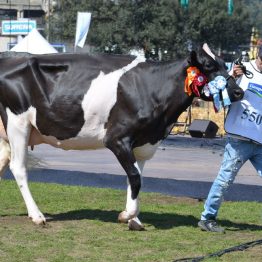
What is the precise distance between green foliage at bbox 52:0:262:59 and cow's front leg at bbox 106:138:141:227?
163ft

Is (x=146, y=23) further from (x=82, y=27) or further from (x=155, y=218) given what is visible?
(x=155, y=218)

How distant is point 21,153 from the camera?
9.07 metres

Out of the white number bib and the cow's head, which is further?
the cow's head

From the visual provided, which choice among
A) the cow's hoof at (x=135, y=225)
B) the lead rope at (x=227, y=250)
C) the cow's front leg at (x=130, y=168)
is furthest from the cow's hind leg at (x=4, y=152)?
the lead rope at (x=227, y=250)

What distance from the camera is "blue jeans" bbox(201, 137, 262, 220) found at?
8.42 m

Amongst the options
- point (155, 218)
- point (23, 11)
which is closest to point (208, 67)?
point (155, 218)

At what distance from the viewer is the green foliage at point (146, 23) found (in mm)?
61438

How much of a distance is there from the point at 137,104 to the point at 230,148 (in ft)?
3.64

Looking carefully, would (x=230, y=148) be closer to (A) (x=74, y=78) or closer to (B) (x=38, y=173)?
(A) (x=74, y=78)

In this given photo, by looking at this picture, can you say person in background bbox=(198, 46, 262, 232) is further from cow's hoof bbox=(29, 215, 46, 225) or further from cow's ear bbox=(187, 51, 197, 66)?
cow's hoof bbox=(29, 215, 46, 225)

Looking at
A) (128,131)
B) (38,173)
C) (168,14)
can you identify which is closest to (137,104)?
(128,131)

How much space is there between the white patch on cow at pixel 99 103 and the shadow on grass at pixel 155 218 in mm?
1159

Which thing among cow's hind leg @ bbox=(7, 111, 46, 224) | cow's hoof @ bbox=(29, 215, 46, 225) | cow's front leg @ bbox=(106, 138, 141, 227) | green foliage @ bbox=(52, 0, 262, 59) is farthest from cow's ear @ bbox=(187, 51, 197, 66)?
green foliage @ bbox=(52, 0, 262, 59)

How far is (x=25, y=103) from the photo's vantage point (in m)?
8.91
